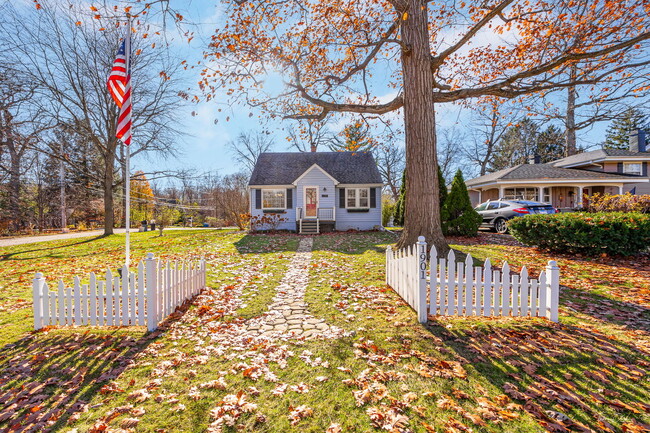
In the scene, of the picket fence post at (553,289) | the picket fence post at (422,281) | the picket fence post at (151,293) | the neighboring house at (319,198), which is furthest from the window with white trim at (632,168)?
the picket fence post at (151,293)

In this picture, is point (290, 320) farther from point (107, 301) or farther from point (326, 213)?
point (326, 213)

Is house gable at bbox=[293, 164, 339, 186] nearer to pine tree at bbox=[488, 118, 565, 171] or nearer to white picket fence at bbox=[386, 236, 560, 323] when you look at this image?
white picket fence at bbox=[386, 236, 560, 323]

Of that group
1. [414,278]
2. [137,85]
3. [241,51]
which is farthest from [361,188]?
[137,85]

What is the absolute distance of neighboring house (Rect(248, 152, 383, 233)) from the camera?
17219 millimetres

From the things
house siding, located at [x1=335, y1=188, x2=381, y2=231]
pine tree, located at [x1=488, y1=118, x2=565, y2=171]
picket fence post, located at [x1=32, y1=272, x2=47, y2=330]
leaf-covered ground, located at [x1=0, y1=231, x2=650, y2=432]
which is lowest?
leaf-covered ground, located at [x1=0, y1=231, x2=650, y2=432]

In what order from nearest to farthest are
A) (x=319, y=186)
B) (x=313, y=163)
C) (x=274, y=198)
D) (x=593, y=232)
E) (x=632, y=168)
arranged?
(x=593, y=232) → (x=319, y=186) → (x=274, y=198) → (x=313, y=163) → (x=632, y=168)

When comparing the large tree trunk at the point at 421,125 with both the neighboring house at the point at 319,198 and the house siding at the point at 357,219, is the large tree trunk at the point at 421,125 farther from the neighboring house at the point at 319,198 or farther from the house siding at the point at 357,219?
the house siding at the point at 357,219

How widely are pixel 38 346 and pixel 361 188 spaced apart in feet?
52.3

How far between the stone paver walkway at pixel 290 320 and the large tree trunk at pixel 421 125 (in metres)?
3.60

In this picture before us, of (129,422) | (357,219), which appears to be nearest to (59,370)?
(129,422)

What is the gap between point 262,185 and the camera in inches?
689

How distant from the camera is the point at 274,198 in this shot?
17.9 metres

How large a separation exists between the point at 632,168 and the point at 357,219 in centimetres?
2351

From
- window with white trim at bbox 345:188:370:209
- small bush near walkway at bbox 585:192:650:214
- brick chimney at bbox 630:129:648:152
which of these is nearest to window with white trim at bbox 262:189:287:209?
window with white trim at bbox 345:188:370:209
